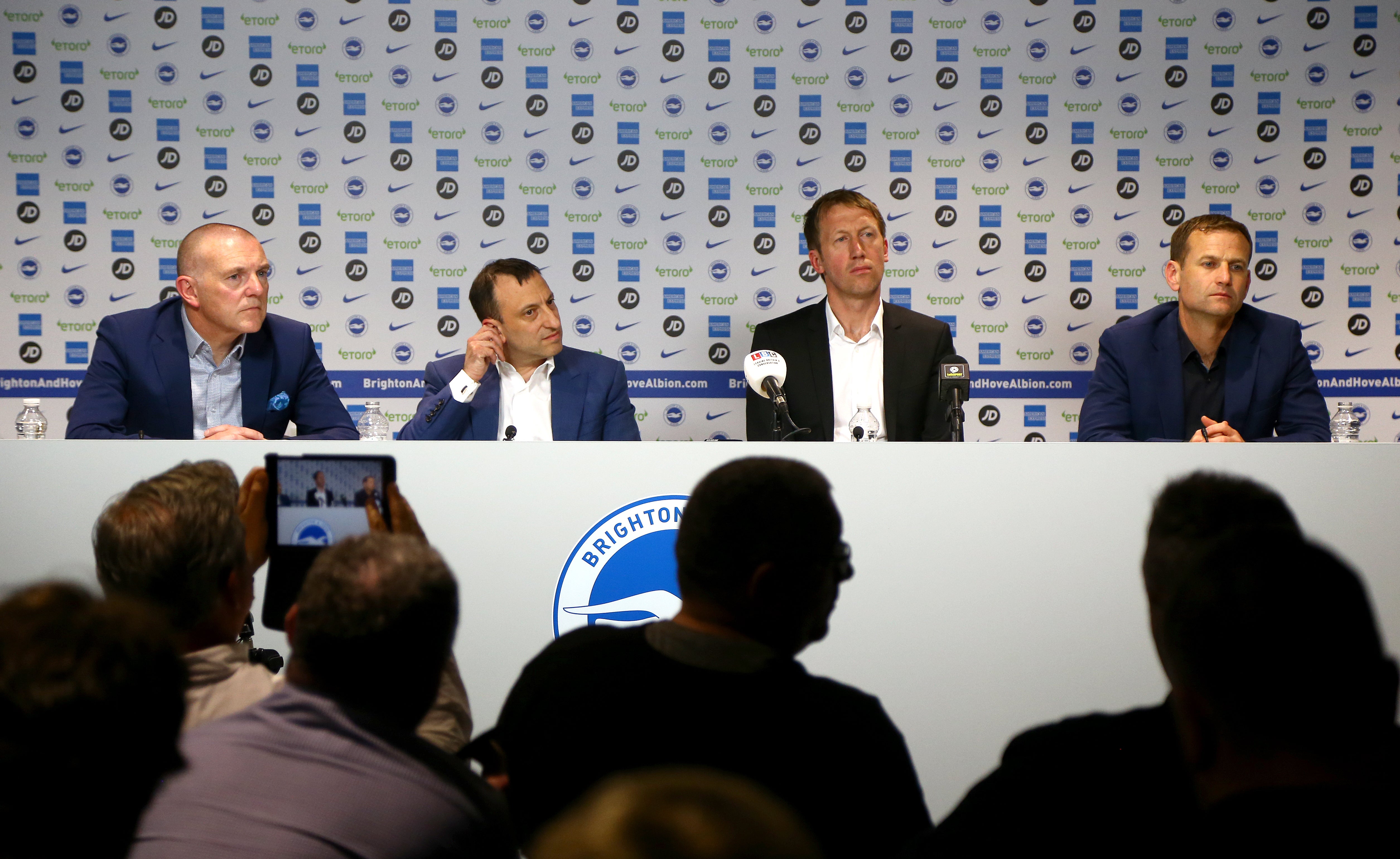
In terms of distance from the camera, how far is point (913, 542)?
7.15ft

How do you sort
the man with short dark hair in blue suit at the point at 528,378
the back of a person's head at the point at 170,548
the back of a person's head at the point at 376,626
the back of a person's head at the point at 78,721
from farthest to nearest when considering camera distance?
1. the man with short dark hair in blue suit at the point at 528,378
2. the back of a person's head at the point at 170,548
3. the back of a person's head at the point at 376,626
4. the back of a person's head at the point at 78,721

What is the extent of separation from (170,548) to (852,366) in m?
2.76

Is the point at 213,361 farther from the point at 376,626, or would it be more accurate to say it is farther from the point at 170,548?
the point at 376,626

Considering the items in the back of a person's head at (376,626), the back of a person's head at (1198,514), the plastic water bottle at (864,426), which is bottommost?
the back of a person's head at (376,626)

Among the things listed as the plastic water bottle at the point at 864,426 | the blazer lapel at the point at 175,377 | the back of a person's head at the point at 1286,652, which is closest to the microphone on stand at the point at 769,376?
the plastic water bottle at the point at 864,426

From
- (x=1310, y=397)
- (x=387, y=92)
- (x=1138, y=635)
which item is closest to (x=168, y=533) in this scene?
(x=1138, y=635)

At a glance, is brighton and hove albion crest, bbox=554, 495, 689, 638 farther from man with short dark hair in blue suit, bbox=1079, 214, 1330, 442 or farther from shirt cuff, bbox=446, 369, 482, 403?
man with short dark hair in blue suit, bbox=1079, 214, 1330, 442

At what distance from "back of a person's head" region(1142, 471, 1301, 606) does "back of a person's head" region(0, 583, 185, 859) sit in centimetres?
98

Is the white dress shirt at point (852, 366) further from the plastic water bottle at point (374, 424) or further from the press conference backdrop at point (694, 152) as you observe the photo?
the plastic water bottle at point (374, 424)

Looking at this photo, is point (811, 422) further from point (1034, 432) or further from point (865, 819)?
point (865, 819)

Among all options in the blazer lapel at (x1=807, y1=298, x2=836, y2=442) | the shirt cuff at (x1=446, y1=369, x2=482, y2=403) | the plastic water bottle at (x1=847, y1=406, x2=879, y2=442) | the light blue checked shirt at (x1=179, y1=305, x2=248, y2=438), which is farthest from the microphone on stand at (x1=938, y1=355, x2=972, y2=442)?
the light blue checked shirt at (x1=179, y1=305, x2=248, y2=438)

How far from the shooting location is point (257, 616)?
2.20m

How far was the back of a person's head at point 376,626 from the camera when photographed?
1023mm

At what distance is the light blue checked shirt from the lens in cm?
313
